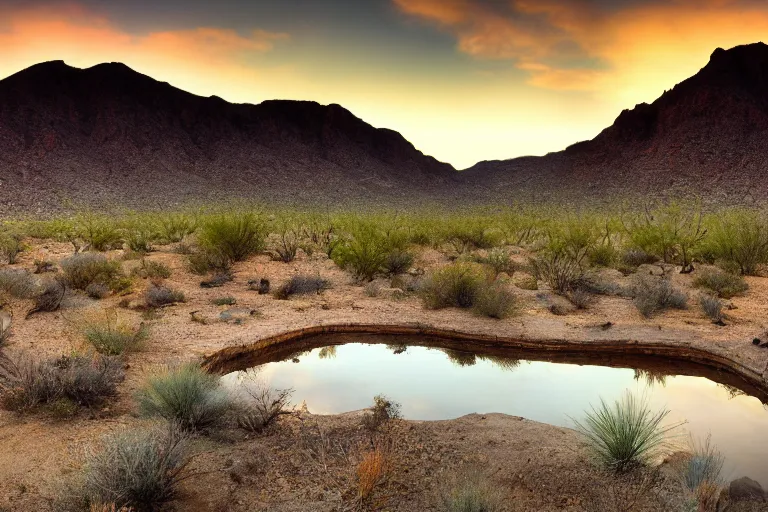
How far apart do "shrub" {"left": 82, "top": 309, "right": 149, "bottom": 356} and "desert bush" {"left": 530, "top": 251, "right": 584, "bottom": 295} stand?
11.1 m

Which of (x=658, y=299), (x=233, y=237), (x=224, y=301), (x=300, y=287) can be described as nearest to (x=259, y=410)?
(x=224, y=301)

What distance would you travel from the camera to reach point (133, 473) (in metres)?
5.16

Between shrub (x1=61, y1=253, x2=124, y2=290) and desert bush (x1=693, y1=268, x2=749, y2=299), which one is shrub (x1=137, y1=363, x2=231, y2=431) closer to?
shrub (x1=61, y1=253, x2=124, y2=290)

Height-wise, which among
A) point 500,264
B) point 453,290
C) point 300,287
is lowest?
point 300,287

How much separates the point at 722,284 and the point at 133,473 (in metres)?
15.9

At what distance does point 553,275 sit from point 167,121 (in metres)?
85.0

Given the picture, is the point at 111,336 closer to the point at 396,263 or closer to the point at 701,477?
the point at 701,477

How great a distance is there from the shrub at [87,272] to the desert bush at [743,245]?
19.3 meters

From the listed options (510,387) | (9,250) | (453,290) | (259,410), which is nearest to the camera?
(259,410)

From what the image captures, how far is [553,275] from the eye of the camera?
17.0 metres

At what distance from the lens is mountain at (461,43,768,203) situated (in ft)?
199

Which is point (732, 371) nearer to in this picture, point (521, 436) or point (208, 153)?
point (521, 436)

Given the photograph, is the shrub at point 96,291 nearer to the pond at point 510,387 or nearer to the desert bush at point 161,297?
the desert bush at point 161,297

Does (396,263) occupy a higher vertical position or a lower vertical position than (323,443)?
higher
